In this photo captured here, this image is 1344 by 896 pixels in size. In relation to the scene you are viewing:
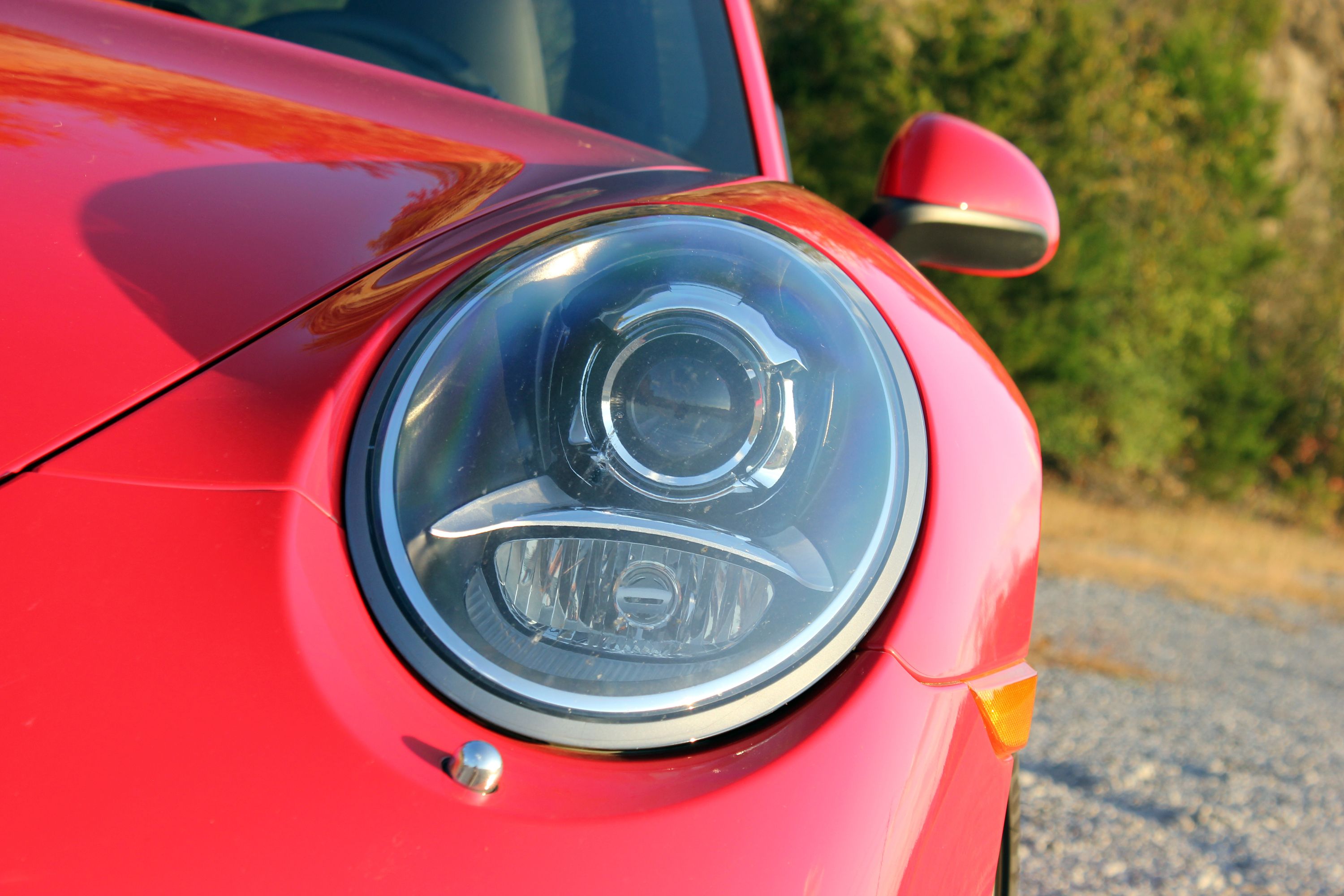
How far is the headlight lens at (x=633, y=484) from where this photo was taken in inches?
26.6

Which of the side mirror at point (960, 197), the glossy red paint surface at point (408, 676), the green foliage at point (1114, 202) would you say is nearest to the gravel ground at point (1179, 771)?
the side mirror at point (960, 197)

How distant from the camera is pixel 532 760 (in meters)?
0.63

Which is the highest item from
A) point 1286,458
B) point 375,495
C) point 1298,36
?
point 375,495

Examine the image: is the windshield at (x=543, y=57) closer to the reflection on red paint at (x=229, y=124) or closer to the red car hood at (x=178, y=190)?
the red car hood at (x=178, y=190)

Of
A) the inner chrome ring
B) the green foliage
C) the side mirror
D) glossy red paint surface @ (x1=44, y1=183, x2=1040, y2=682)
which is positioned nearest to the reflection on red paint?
glossy red paint surface @ (x1=44, y1=183, x2=1040, y2=682)

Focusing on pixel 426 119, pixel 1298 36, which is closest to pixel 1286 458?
pixel 1298 36

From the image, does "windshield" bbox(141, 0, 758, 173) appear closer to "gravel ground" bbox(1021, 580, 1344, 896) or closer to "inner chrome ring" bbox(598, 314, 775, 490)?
"inner chrome ring" bbox(598, 314, 775, 490)

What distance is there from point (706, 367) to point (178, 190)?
1.63 ft

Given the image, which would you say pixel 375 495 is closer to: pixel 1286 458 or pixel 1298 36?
pixel 1286 458

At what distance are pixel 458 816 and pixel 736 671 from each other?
206 mm

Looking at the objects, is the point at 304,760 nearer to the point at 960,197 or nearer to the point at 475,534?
the point at 475,534

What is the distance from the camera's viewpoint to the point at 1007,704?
778 mm

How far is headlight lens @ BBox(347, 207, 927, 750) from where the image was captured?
26.6 inches

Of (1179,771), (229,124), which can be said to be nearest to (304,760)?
(229,124)
